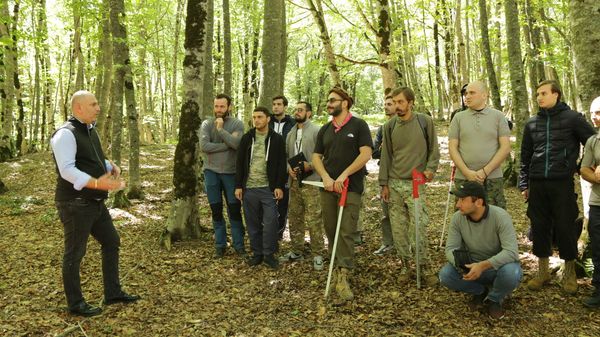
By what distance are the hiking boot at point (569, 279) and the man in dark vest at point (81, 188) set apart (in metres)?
4.92

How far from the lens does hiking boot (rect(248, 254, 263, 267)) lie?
20.2 ft

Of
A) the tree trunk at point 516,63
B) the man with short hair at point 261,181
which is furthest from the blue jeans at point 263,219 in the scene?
the tree trunk at point 516,63

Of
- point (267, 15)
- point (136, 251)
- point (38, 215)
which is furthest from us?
point (38, 215)

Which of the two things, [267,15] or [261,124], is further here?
[267,15]

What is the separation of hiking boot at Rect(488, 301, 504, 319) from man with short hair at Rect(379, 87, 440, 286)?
88cm

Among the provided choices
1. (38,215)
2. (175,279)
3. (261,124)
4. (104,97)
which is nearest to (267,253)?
(175,279)

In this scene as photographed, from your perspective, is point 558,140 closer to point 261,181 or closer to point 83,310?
point 261,181

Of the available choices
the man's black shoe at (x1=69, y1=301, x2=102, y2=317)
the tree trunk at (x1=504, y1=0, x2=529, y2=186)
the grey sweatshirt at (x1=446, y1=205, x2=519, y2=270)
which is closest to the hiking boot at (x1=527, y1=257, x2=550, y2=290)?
the grey sweatshirt at (x1=446, y1=205, x2=519, y2=270)

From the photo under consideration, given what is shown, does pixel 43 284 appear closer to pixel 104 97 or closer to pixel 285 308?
pixel 285 308

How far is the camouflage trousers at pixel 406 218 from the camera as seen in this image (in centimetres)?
524

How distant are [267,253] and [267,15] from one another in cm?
437

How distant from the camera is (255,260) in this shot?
244 inches

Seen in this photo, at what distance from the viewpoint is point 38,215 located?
930cm

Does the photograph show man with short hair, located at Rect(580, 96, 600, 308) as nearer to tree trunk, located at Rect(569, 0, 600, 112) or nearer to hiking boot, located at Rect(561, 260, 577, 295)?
hiking boot, located at Rect(561, 260, 577, 295)
